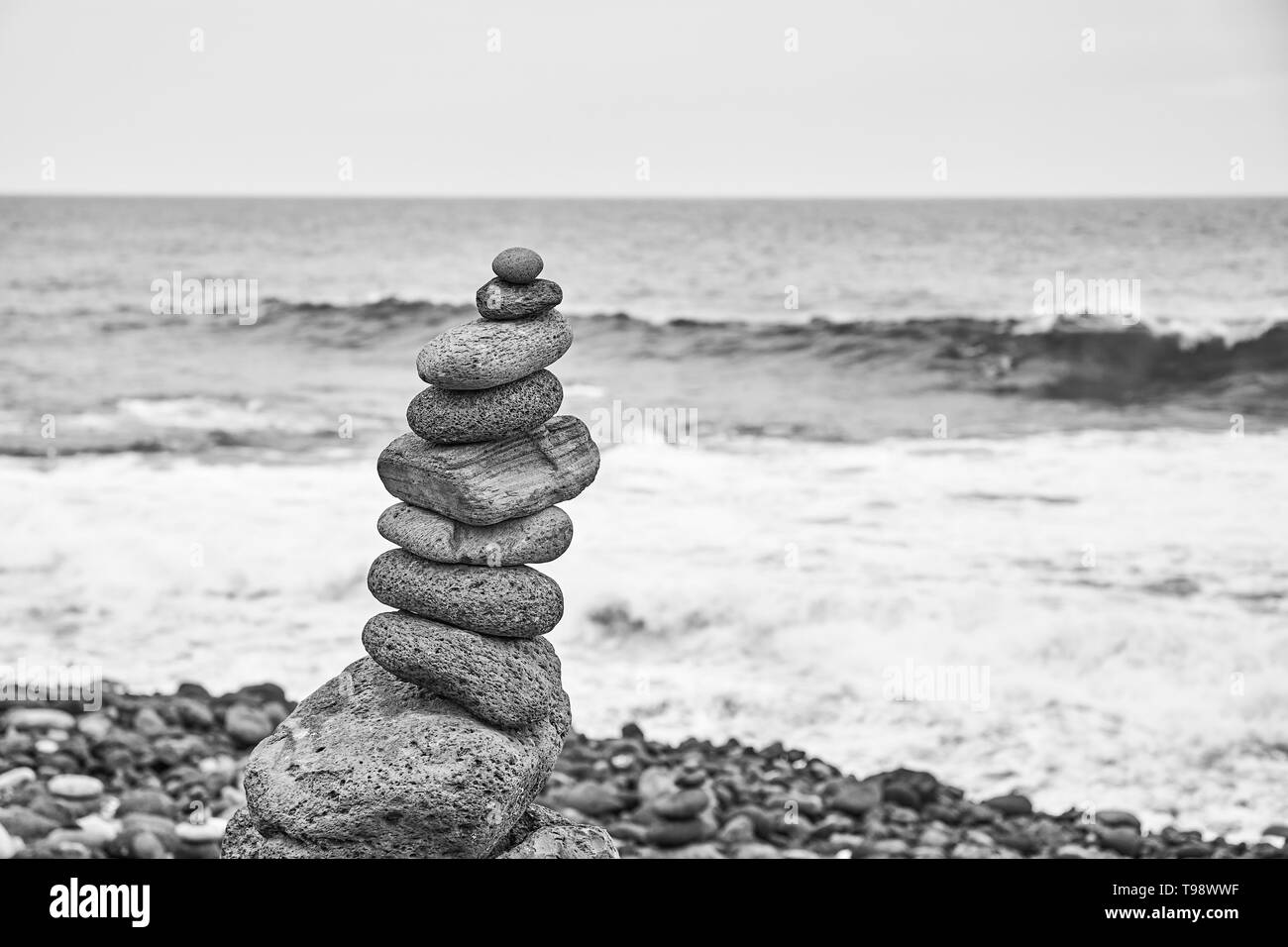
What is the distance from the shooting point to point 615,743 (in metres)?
9.79

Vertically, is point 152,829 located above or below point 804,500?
below

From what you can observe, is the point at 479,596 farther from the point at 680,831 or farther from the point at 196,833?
the point at 196,833

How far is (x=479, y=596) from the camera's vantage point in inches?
213

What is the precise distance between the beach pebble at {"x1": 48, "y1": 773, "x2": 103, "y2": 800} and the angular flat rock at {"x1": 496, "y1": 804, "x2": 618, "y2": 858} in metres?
4.06

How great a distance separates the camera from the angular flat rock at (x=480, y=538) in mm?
5465

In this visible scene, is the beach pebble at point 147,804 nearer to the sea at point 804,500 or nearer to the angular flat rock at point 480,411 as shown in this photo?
the sea at point 804,500

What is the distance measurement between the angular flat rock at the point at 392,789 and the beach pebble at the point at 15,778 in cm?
402

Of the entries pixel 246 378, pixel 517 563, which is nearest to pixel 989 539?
pixel 517 563

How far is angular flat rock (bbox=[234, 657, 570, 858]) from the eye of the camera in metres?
5.13

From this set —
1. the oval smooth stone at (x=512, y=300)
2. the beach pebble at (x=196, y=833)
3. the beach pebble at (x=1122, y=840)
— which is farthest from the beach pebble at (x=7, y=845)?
the beach pebble at (x=1122, y=840)

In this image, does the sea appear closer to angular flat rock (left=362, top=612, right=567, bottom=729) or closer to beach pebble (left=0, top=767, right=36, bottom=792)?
beach pebble (left=0, top=767, right=36, bottom=792)

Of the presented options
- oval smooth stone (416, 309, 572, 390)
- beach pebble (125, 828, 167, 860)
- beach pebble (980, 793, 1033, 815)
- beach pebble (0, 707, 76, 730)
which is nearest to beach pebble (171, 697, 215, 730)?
beach pebble (0, 707, 76, 730)

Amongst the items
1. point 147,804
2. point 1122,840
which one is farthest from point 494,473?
point 1122,840

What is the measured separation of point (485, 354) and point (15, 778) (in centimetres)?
533
